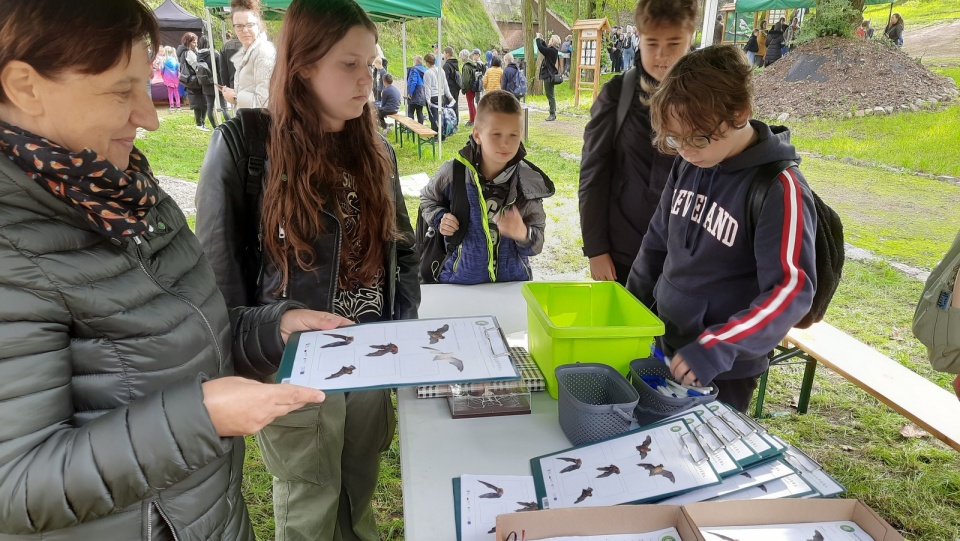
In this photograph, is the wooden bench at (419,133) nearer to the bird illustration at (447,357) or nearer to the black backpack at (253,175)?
the black backpack at (253,175)

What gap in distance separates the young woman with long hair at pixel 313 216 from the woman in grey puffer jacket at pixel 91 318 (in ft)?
1.41

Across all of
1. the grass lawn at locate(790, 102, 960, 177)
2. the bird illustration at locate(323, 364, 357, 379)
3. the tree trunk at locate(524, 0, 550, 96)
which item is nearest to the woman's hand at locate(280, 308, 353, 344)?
the bird illustration at locate(323, 364, 357, 379)

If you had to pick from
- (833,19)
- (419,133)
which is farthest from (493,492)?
(419,133)

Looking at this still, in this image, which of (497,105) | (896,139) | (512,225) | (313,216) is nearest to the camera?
(313,216)

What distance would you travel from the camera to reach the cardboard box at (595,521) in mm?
852

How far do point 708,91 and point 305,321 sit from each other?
3.63 ft

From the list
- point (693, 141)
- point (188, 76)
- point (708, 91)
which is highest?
point (188, 76)

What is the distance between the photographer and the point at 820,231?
1429mm

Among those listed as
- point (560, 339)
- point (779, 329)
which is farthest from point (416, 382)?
point (779, 329)

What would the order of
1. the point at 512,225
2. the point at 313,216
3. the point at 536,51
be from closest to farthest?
the point at 313,216, the point at 512,225, the point at 536,51

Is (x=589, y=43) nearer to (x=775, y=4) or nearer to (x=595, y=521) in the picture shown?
(x=775, y=4)

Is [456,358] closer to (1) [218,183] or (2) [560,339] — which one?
(2) [560,339]

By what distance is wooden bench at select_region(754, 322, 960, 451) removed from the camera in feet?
6.86

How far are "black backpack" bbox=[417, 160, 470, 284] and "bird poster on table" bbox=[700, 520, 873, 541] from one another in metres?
1.66
